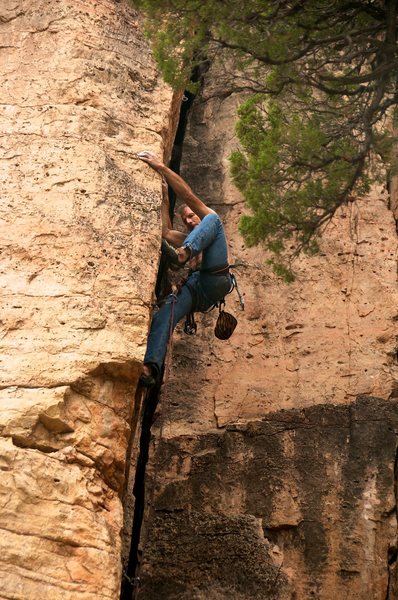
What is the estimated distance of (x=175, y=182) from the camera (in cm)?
870

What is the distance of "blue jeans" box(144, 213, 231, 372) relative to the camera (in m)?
8.57

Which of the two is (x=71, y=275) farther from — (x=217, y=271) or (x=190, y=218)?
(x=190, y=218)

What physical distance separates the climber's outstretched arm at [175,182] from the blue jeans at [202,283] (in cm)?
23

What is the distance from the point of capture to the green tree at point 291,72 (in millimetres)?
7371

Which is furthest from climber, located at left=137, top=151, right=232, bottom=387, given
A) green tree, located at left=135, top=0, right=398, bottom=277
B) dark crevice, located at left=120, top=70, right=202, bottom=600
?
green tree, located at left=135, top=0, right=398, bottom=277

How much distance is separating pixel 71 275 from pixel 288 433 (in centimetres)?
276

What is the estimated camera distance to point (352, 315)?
1033 cm

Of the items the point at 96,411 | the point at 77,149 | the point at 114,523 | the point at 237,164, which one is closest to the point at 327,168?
the point at 237,164

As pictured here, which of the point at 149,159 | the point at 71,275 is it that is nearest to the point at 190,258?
the point at 149,159

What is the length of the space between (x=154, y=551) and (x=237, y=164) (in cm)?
312

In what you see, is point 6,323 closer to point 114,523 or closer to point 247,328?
point 114,523

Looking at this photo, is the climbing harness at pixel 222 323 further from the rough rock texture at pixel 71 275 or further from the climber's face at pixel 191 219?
the rough rock texture at pixel 71 275

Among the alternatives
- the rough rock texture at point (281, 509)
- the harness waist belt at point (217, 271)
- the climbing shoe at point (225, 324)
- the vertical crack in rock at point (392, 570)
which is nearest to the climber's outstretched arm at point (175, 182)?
the harness waist belt at point (217, 271)

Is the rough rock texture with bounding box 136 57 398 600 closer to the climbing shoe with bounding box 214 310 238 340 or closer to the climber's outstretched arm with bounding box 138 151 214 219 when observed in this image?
the climbing shoe with bounding box 214 310 238 340
